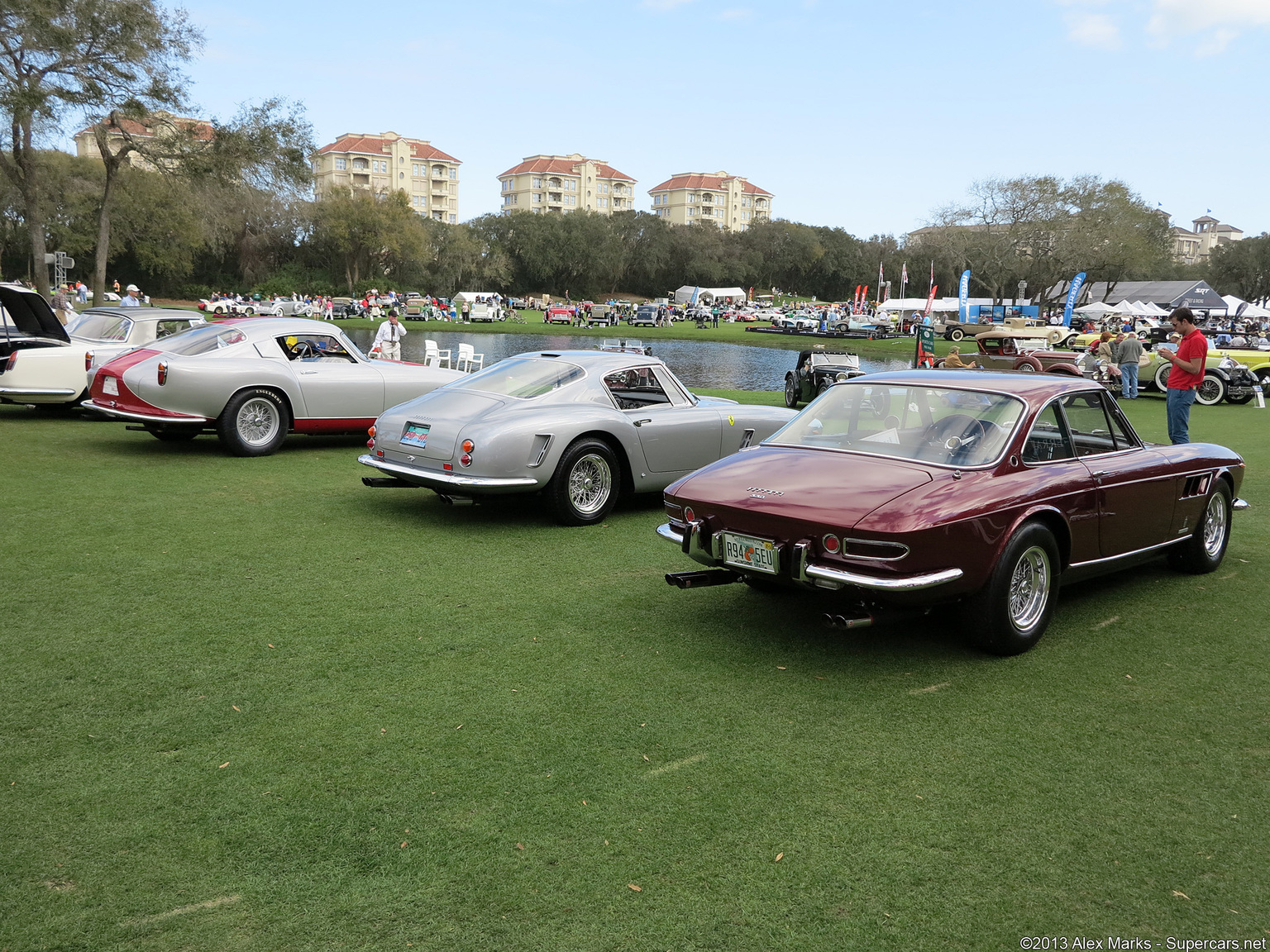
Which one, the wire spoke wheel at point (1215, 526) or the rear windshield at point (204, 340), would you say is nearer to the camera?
the wire spoke wheel at point (1215, 526)

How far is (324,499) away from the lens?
9109 mm

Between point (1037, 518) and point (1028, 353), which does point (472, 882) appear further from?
point (1028, 353)

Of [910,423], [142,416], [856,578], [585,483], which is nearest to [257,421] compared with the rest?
[142,416]

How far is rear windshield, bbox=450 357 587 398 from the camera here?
338 inches

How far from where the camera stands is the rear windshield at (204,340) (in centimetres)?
1108

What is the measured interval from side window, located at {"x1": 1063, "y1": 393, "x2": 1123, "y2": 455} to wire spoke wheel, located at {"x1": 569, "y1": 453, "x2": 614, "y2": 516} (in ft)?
12.5

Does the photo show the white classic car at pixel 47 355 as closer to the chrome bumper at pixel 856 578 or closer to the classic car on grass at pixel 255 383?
the classic car on grass at pixel 255 383

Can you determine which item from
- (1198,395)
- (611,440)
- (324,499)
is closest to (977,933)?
(611,440)

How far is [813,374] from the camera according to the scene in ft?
68.0

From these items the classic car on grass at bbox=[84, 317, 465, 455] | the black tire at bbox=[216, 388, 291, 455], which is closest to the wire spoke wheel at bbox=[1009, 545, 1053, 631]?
the classic car on grass at bbox=[84, 317, 465, 455]

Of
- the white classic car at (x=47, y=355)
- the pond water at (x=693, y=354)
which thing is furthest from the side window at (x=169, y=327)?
the pond water at (x=693, y=354)

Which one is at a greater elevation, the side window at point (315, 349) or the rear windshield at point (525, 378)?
the side window at point (315, 349)

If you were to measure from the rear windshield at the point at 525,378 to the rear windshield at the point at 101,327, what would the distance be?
7517mm

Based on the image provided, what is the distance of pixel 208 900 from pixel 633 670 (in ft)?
7.93
